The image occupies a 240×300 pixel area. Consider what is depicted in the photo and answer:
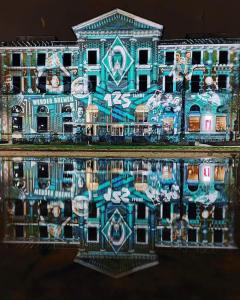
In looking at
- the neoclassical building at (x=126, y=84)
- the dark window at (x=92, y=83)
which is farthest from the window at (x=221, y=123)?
the dark window at (x=92, y=83)

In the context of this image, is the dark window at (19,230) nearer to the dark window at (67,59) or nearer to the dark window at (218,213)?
the dark window at (218,213)

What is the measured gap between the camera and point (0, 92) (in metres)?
48.3

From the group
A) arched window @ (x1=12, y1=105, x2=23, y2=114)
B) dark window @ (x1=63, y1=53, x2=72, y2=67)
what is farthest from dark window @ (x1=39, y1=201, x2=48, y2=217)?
arched window @ (x1=12, y1=105, x2=23, y2=114)

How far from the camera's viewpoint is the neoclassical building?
149ft

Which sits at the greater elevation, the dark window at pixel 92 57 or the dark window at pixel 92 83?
the dark window at pixel 92 57

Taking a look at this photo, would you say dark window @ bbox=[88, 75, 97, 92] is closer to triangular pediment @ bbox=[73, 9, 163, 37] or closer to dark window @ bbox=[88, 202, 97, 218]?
triangular pediment @ bbox=[73, 9, 163, 37]

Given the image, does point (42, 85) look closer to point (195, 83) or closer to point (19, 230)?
point (195, 83)

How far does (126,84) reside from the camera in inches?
1804

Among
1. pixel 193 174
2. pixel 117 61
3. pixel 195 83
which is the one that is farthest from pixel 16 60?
pixel 193 174

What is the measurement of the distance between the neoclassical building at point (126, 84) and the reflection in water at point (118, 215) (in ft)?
94.8

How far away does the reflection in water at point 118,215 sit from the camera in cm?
728

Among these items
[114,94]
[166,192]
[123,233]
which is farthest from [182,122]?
[123,233]

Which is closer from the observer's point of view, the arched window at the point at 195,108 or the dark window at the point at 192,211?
the dark window at the point at 192,211

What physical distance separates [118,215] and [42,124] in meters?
38.7
